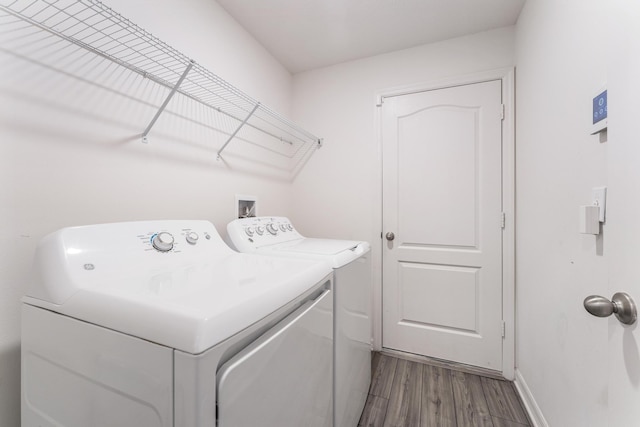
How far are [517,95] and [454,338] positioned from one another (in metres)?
1.76

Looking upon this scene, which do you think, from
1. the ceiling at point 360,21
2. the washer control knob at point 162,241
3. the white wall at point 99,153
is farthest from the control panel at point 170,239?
the ceiling at point 360,21

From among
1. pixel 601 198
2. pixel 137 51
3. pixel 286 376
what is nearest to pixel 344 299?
pixel 286 376

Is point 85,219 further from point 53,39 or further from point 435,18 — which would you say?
point 435,18

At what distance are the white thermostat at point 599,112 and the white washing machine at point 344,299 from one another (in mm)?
1012

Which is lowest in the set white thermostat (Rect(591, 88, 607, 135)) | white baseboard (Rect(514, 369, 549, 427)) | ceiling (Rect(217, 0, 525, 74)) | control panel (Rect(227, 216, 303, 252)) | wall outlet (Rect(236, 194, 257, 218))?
white baseboard (Rect(514, 369, 549, 427))

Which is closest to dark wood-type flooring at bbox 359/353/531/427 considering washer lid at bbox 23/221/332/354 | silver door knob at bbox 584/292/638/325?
washer lid at bbox 23/221/332/354

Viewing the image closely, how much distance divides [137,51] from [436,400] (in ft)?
7.79

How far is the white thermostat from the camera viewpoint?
849mm

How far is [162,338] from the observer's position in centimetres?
50

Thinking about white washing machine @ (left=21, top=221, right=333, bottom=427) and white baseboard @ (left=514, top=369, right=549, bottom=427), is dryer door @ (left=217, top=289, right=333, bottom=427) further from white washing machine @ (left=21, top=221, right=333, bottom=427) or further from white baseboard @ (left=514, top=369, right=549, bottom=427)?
white baseboard @ (left=514, top=369, right=549, bottom=427)

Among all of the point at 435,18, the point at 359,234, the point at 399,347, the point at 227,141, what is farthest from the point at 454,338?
the point at 435,18

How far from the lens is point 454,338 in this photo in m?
1.94

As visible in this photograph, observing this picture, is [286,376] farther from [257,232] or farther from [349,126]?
[349,126]

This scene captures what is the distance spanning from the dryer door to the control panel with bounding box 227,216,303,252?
2.01 ft
